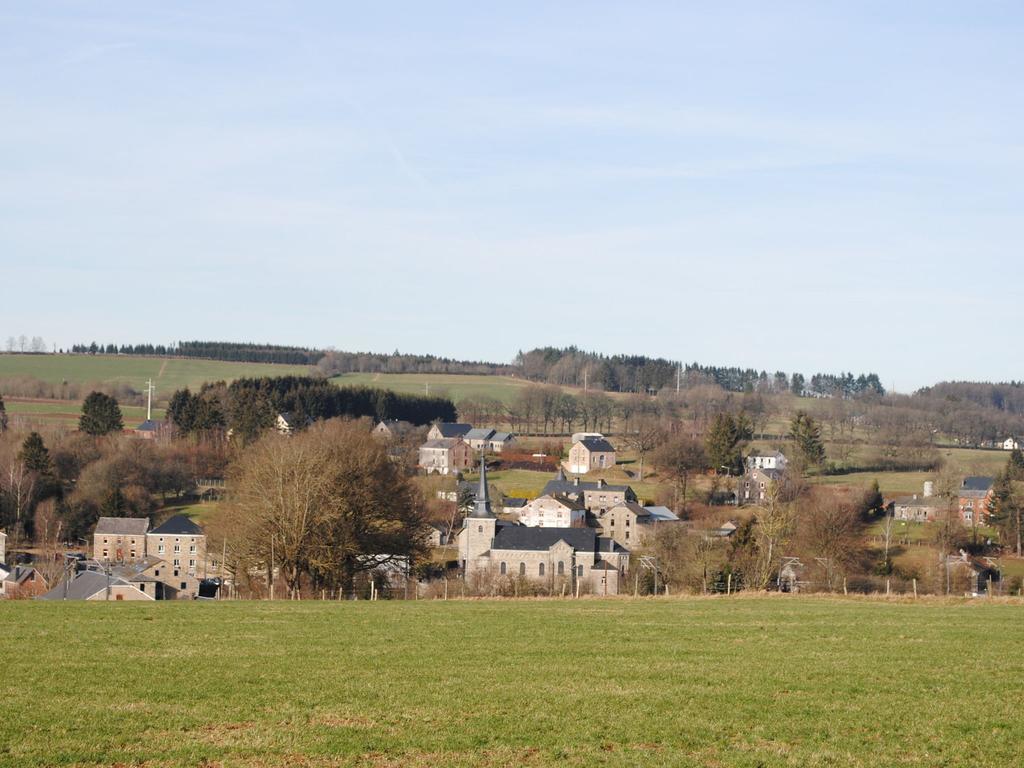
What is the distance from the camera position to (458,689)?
16234mm

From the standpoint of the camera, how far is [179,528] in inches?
3118

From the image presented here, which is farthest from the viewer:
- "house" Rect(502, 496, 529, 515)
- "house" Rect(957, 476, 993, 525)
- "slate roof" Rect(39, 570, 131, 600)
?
"house" Rect(502, 496, 529, 515)

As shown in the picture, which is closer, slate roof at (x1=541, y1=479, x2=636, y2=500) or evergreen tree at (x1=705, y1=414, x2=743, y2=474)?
slate roof at (x1=541, y1=479, x2=636, y2=500)

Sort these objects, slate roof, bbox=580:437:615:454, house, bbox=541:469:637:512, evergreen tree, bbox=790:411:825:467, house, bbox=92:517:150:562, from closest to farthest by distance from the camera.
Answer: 1. house, bbox=92:517:150:562
2. house, bbox=541:469:637:512
3. evergreen tree, bbox=790:411:825:467
4. slate roof, bbox=580:437:615:454

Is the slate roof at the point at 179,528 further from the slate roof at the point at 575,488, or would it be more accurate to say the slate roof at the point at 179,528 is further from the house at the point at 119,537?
the slate roof at the point at 575,488

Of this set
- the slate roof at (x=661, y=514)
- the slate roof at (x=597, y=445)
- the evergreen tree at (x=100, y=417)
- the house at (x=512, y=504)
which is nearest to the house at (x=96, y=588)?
the slate roof at (x=661, y=514)

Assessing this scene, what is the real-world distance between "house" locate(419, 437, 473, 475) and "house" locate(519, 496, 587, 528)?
32089 millimetres

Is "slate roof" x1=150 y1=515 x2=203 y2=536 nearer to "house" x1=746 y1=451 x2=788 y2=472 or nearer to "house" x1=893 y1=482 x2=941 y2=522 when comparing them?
"house" x1=893 y1=482 x2=941 y2=522

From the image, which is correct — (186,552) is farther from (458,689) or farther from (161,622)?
(458,689)

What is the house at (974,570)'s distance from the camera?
62800 mm

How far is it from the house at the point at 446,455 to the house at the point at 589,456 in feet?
39.7

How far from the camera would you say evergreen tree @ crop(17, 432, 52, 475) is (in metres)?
90.8

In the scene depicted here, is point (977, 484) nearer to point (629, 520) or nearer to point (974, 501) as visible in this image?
point (974, 501)

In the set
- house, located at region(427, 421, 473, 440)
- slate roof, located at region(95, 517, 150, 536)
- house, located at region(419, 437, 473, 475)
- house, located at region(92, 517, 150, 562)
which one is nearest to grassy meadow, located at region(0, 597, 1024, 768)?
house, located at region(92, 517, 150, 562)
